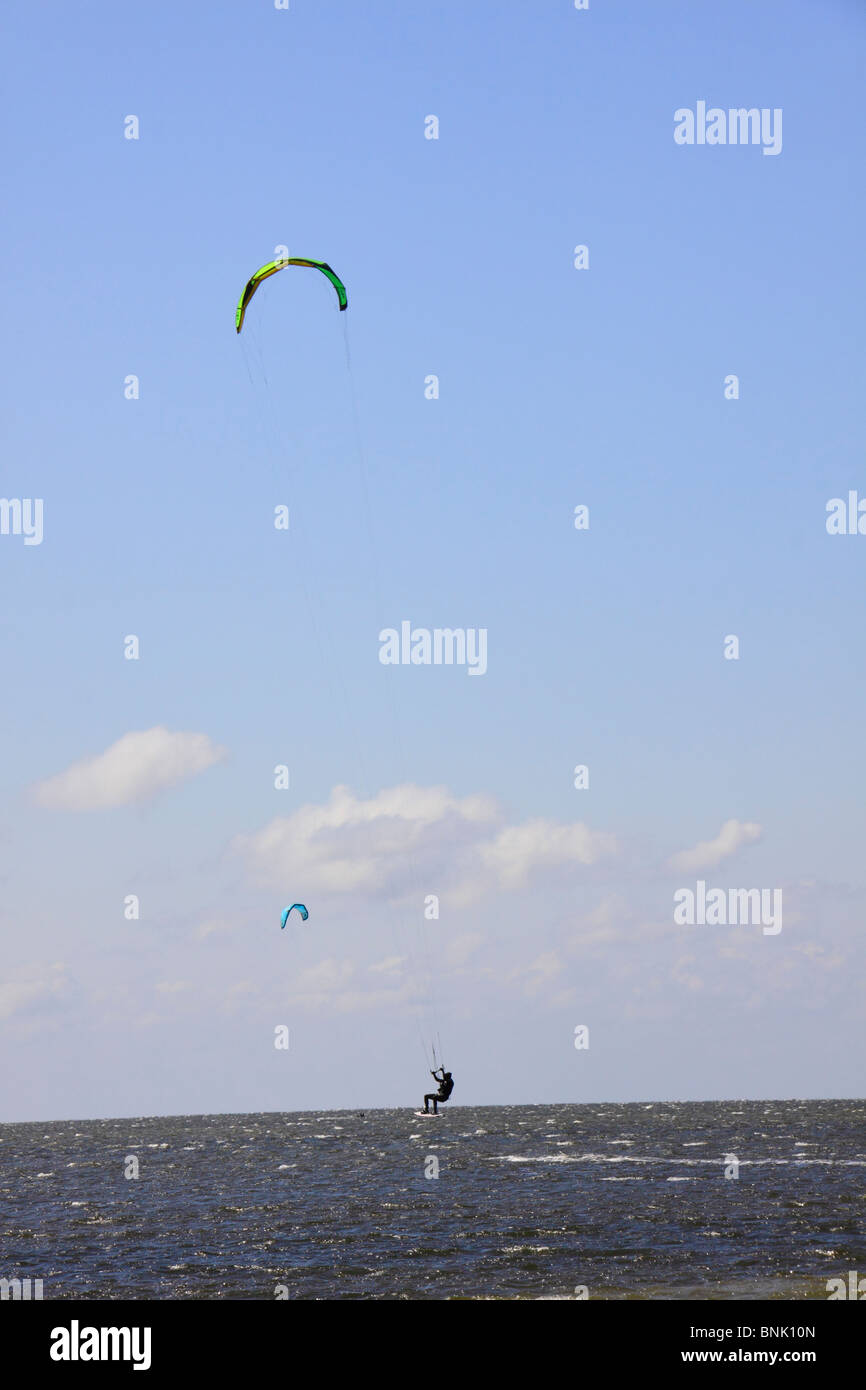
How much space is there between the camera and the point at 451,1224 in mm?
41812

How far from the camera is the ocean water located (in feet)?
103

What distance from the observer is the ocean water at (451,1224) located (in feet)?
103

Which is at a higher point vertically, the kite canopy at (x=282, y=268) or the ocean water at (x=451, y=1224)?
the kite canopy at (x=282, y=268)

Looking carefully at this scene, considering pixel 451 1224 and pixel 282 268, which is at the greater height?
pixel 282 268

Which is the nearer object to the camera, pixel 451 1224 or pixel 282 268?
pixel 282 268

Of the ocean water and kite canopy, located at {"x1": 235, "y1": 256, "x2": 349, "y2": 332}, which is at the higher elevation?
kite canopy, located at {"x1": 235, "y1": 256, "x2": 349, "y2": 332}
